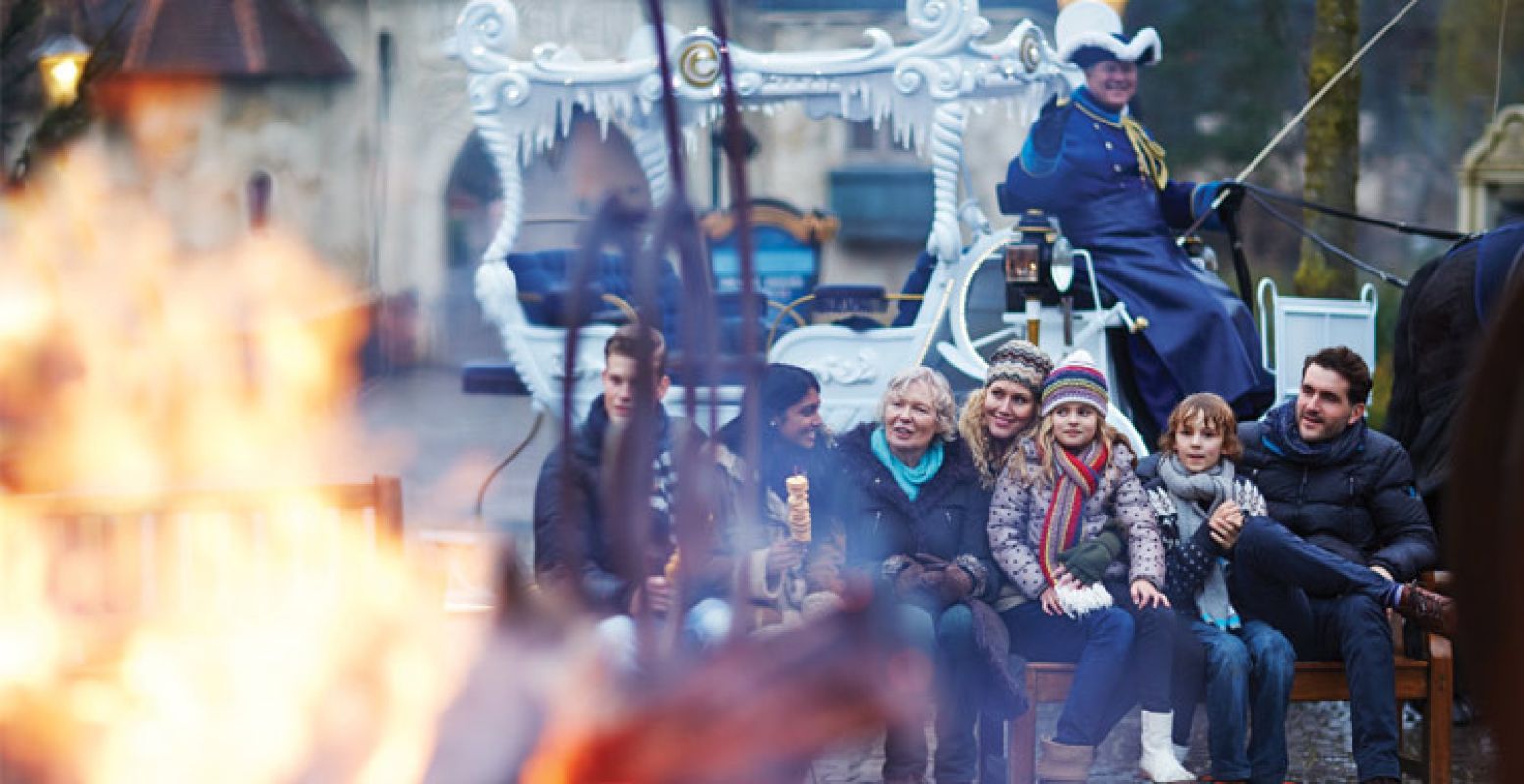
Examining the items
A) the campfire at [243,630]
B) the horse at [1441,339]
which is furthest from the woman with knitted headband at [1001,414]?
the horse at [1441,339]

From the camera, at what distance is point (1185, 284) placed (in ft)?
23.5

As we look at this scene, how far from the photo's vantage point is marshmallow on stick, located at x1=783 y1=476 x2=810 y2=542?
477 centimetres

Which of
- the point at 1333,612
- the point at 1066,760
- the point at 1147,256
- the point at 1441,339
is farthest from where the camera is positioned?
the point at 1147,256

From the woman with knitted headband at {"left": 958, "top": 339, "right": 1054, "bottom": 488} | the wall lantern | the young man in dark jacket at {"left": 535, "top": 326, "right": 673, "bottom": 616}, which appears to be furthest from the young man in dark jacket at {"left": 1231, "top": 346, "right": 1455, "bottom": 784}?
the wall lantern

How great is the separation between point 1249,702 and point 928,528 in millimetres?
948

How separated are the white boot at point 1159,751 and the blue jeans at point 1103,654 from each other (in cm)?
3

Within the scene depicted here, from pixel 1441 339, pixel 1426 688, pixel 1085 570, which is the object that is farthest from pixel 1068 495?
pixel 1441 339

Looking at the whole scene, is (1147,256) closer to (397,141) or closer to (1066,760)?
(1066,760)

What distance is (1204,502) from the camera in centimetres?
511

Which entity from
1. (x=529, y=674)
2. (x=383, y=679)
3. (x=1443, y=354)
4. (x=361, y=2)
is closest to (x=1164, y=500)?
(x=1443, y=354)

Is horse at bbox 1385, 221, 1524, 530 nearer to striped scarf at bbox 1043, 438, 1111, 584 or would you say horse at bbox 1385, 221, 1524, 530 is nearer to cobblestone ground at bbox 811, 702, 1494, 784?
cobblestone ground at bbox 811, 702, 1494, 784

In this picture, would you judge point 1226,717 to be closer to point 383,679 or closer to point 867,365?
point 383,679

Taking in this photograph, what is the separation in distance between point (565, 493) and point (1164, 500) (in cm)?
382

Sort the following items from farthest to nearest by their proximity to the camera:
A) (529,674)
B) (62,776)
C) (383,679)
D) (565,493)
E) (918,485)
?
1. (918,485)
2. (62,776)
3. (383,679)
4. (529,674)
5. (565,493)
